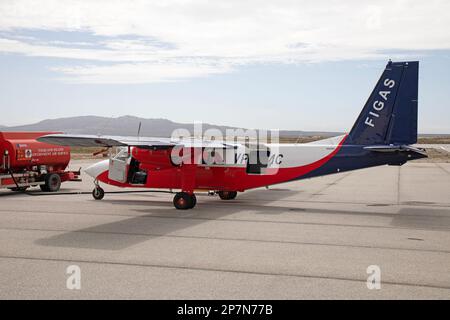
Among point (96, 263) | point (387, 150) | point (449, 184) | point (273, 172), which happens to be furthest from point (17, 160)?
point (449, 184)

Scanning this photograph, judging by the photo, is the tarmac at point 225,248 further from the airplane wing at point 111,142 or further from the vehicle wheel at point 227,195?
the airplane wing at point 111,142

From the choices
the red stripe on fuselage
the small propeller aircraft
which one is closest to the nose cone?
the small propeller aircraft

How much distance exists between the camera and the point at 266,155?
62.1ft

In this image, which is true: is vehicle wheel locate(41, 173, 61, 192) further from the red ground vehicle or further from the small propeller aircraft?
the small propeller aircraft

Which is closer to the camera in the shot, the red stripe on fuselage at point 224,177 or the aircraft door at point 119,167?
the red stripe on fuselage at point 224,177

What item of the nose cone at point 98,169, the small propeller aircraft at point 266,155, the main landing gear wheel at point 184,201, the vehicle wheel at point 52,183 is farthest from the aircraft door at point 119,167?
the vehicle wheel at point 52,183

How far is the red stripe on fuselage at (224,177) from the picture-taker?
1866 cm

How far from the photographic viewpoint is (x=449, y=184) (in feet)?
91.4

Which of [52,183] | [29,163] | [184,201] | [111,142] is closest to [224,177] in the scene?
[184,201]

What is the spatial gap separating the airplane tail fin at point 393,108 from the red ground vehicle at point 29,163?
15.3 meters

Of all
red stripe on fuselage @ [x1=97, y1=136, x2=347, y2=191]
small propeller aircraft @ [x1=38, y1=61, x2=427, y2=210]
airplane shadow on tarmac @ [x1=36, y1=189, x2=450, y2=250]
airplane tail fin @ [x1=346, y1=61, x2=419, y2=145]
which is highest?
airplane tail fin @ [x1=346, y1=61, x2=419, y2=145]

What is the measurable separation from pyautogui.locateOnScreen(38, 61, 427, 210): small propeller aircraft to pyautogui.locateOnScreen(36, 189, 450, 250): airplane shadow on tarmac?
0.82 metres

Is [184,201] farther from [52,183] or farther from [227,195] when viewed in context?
[52,183]

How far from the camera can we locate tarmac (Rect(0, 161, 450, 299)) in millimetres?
8375
